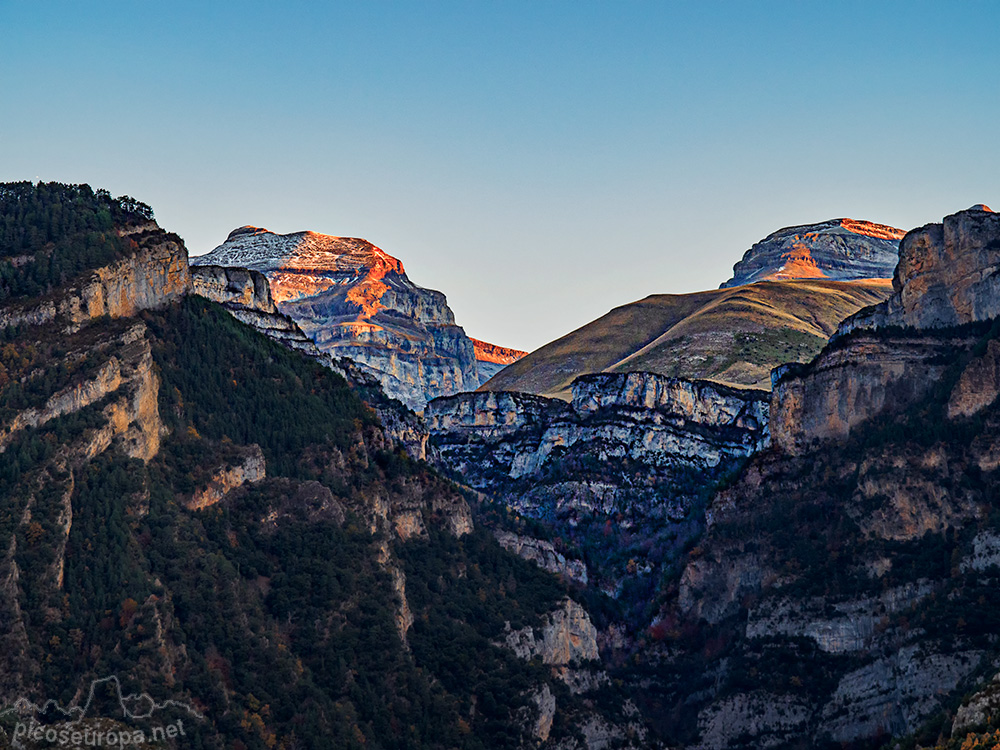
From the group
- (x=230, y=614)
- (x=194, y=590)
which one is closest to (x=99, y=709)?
(x=194, y=590)

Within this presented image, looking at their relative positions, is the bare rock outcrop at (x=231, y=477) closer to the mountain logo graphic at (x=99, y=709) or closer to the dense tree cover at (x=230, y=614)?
the dense tree cover at (x=230, y=614)

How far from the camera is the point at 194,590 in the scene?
173 meters

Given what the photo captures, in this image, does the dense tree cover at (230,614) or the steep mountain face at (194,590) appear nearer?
the steep mountain face at (194,590)

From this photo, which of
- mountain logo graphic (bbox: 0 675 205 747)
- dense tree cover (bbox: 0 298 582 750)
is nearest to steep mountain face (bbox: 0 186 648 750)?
dense tree cover (bbox: 0 298 582 750)

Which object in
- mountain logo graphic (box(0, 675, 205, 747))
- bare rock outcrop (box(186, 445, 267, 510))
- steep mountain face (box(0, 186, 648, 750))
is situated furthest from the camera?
bare rock outcrop (box(186, 445, 267, 510))

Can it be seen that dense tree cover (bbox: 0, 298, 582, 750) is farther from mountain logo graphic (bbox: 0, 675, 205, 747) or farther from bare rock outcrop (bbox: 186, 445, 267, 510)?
mountain logo graphic (bbox: 0, 675, 205, 747)

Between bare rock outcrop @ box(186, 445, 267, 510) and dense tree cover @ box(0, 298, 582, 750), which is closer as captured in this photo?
dense tree cover @ box(0, 298, 582, 750)

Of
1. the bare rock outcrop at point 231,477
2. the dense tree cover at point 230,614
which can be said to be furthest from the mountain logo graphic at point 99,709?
the bare rock outcrop at point 231,477

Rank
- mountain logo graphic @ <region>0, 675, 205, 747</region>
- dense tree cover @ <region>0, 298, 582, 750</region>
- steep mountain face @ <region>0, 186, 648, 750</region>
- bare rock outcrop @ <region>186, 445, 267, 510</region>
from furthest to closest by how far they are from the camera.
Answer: bare rock outcrop @ <region>186, 445, 267, 510</region> < dense tree cover @ <region>0, 298, 582, 750</region> < steep mountain face @ <region>0, 186, 648, 750</region> < mountain logo graphic @ <region>0, 675, 205, 747</region>

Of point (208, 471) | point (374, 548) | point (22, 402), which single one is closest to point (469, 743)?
point (374, 548)

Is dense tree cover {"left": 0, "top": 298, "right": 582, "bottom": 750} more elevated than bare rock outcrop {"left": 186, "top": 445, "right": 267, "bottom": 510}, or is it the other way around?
bare rock outcrop {"left": 186, "top": 445, "right": 267, "bottom": 510}

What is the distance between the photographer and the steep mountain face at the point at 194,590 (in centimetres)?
15862

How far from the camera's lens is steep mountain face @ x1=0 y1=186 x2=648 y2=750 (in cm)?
15862

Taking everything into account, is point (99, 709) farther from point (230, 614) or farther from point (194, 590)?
point (230, 614)
